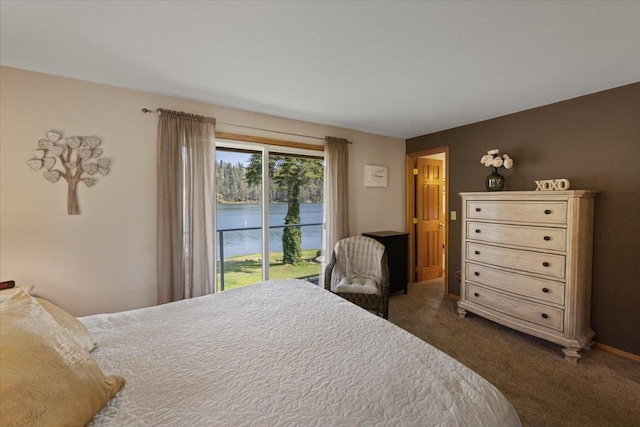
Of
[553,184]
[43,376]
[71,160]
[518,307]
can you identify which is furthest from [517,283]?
[71,160]

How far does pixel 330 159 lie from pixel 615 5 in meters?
2.68

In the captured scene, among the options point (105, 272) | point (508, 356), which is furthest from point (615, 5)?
point (105, 272)

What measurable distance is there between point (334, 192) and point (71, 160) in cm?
277

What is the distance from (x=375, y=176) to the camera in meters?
4.15

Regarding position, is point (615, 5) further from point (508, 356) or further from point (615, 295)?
point (508, 356)

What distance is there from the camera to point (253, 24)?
1.59 m

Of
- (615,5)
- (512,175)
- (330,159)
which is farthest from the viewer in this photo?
(330,159)

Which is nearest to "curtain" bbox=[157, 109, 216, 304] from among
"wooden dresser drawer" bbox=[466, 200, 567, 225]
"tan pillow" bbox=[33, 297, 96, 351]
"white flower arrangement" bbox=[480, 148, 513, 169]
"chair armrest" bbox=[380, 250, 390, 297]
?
"tan pillow" bbox=[33, 297, 96, 351]

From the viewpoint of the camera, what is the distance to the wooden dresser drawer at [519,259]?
7.95 ft

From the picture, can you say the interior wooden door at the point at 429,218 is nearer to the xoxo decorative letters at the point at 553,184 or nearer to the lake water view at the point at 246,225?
the xoxo decorative letters at the point at 553,184

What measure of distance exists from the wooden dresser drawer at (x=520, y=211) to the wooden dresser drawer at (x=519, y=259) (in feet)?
1.08

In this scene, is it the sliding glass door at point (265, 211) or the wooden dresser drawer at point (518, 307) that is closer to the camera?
the wooden dresser drawer at point (518, 307)

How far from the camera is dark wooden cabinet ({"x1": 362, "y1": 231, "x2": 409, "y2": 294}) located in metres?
3.90

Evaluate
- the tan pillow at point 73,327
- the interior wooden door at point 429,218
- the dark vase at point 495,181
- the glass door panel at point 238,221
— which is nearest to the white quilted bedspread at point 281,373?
the tan pillow at point 73,327
